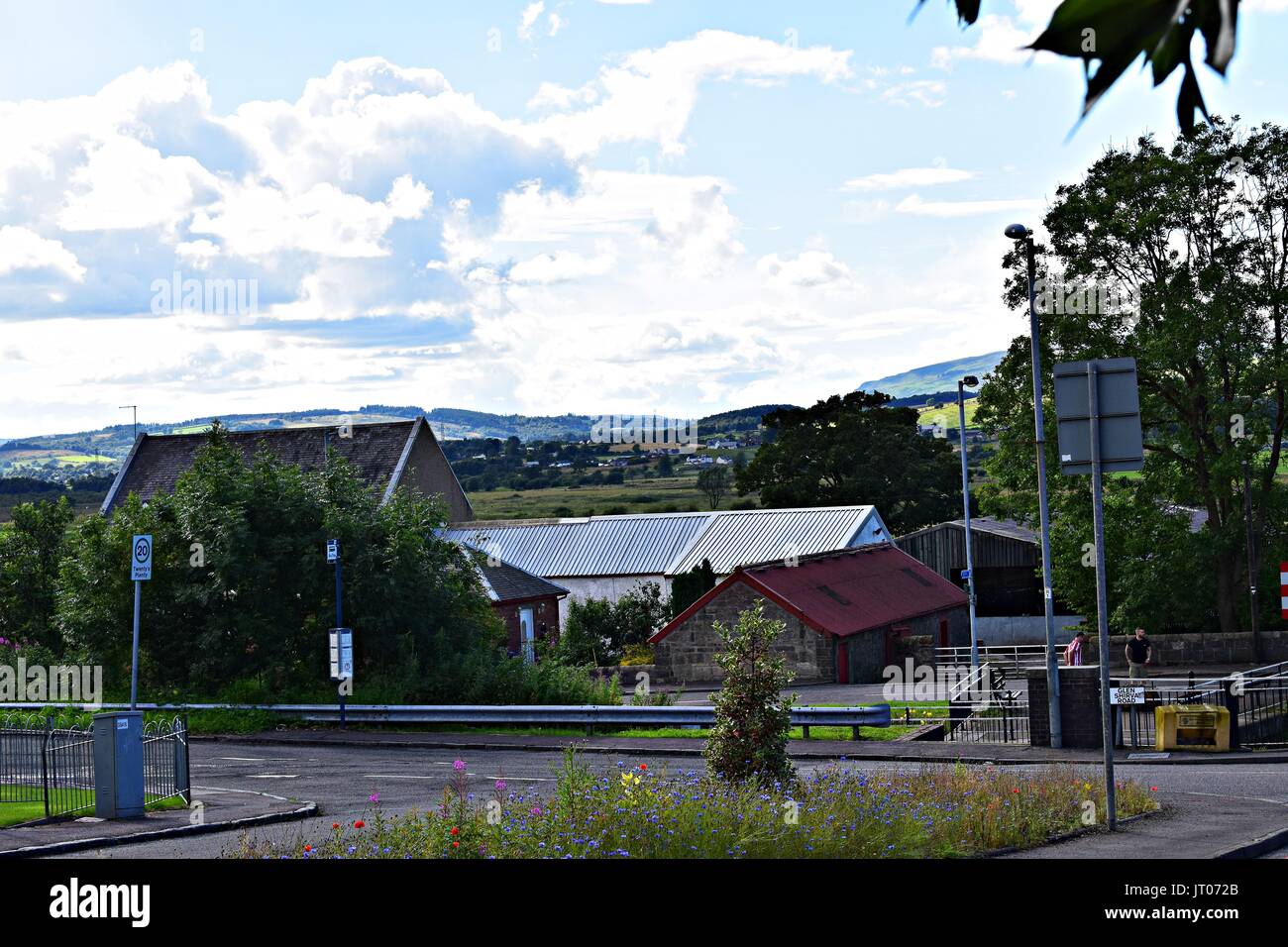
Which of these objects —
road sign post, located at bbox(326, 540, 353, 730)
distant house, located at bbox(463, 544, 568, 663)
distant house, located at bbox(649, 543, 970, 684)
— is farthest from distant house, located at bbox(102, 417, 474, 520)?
road sign post, located at bbox(326, 540, 353, 730)

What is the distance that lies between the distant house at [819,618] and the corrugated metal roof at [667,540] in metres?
13.0

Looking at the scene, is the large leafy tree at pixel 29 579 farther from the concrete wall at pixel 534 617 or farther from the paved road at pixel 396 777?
the concrete wall at pixel 534 617

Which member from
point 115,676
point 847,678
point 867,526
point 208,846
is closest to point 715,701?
point 208,846

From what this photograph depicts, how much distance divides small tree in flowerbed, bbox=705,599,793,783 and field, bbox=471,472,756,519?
10823 centimetres

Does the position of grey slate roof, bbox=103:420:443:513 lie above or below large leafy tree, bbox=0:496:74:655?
above

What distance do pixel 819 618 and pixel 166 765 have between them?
28441mm

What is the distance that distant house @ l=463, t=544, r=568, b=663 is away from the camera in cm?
5075

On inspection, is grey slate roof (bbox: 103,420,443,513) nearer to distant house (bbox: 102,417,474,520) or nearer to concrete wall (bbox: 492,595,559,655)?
distant house (bbox: 102,417,474,520)

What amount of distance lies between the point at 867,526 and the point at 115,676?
135 feet

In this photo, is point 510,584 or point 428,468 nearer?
point 510,584

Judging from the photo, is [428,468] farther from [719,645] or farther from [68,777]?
[68,777]

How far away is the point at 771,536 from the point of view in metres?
67.5

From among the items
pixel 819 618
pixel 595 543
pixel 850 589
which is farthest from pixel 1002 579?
pixel 819 618
